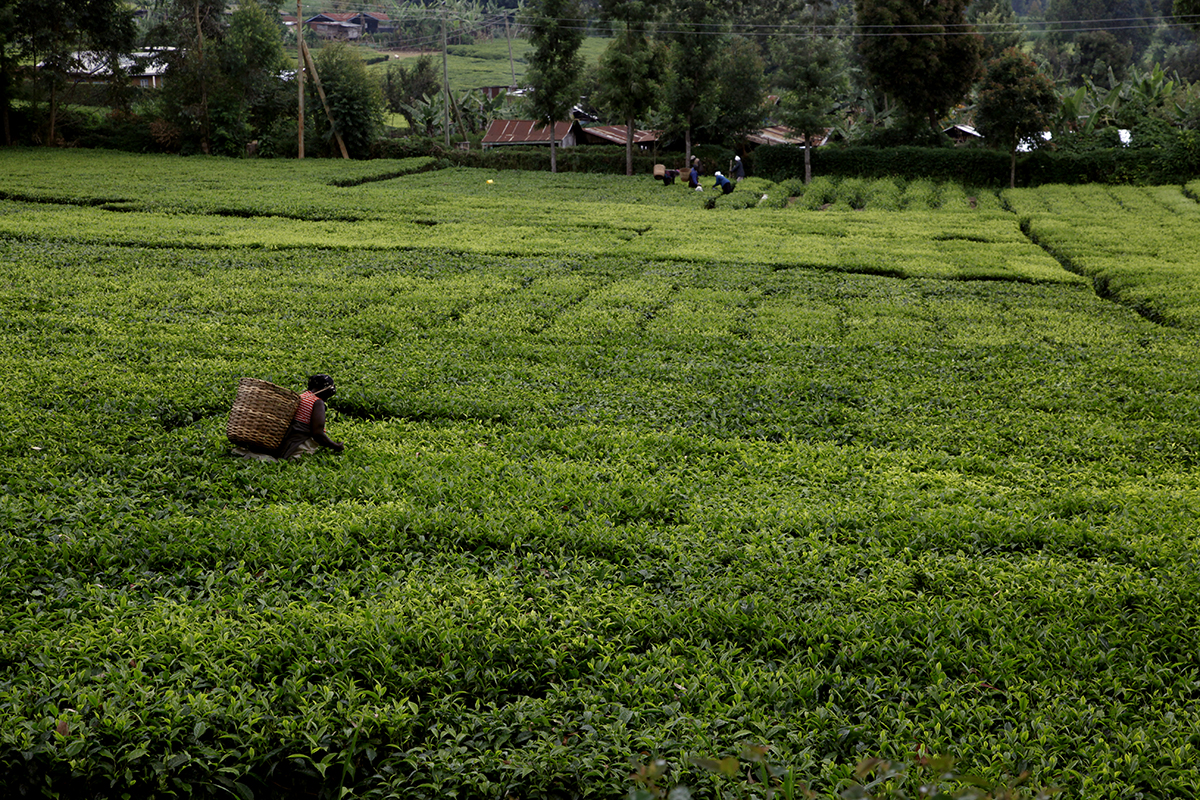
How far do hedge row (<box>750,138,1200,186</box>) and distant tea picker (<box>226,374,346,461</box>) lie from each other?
37451mm

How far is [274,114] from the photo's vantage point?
47.6m

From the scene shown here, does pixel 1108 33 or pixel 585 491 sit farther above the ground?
pixel 1108 33

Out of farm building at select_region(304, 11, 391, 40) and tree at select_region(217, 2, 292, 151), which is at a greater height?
farm building at select_region(304, 11, 391, 40)

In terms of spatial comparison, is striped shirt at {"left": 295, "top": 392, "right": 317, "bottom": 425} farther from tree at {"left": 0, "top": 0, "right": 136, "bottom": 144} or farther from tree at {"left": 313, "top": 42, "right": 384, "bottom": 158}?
tree at {"left": 0, "top": 0, "right": 136, "bottom": 144}

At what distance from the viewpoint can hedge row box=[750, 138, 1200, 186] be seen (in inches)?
1468

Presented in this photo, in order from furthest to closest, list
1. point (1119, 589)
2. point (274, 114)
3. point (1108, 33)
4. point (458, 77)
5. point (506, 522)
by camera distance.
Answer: point (458, 77)
point (1108, 33)
point (274, 114)
point (506, 522)
point (1119, 589)

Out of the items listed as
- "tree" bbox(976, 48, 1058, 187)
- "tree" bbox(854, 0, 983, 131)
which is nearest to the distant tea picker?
"tree" bbox(976, 48, 1058, 187)

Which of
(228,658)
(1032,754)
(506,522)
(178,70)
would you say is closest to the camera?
(1032,754)

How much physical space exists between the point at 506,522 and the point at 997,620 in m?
3.15

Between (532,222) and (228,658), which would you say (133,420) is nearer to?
(228,658)

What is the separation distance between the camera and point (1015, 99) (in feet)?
119

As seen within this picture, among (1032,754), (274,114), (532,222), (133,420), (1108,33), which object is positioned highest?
(1108,33)

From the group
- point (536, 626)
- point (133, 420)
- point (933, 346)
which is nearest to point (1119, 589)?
point (536, 626)

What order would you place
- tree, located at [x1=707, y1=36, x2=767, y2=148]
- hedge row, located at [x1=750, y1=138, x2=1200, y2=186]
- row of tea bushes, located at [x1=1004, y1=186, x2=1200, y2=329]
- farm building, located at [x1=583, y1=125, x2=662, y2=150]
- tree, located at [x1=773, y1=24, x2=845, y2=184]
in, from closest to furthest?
row of tea bushes, located at [x1=1004, y1=186, x2=1200, y2=329]
hedge row, located at [x1=750, y1=138, x2=1200, y2=186]
tree, located at [x1=773, y1=24, x2=845, y2=184]
tree, located at [x1=707, y1=36, x2=767, y2=148]
farm building, located at [x1=583, y1=125, x2=662, y2=150]
